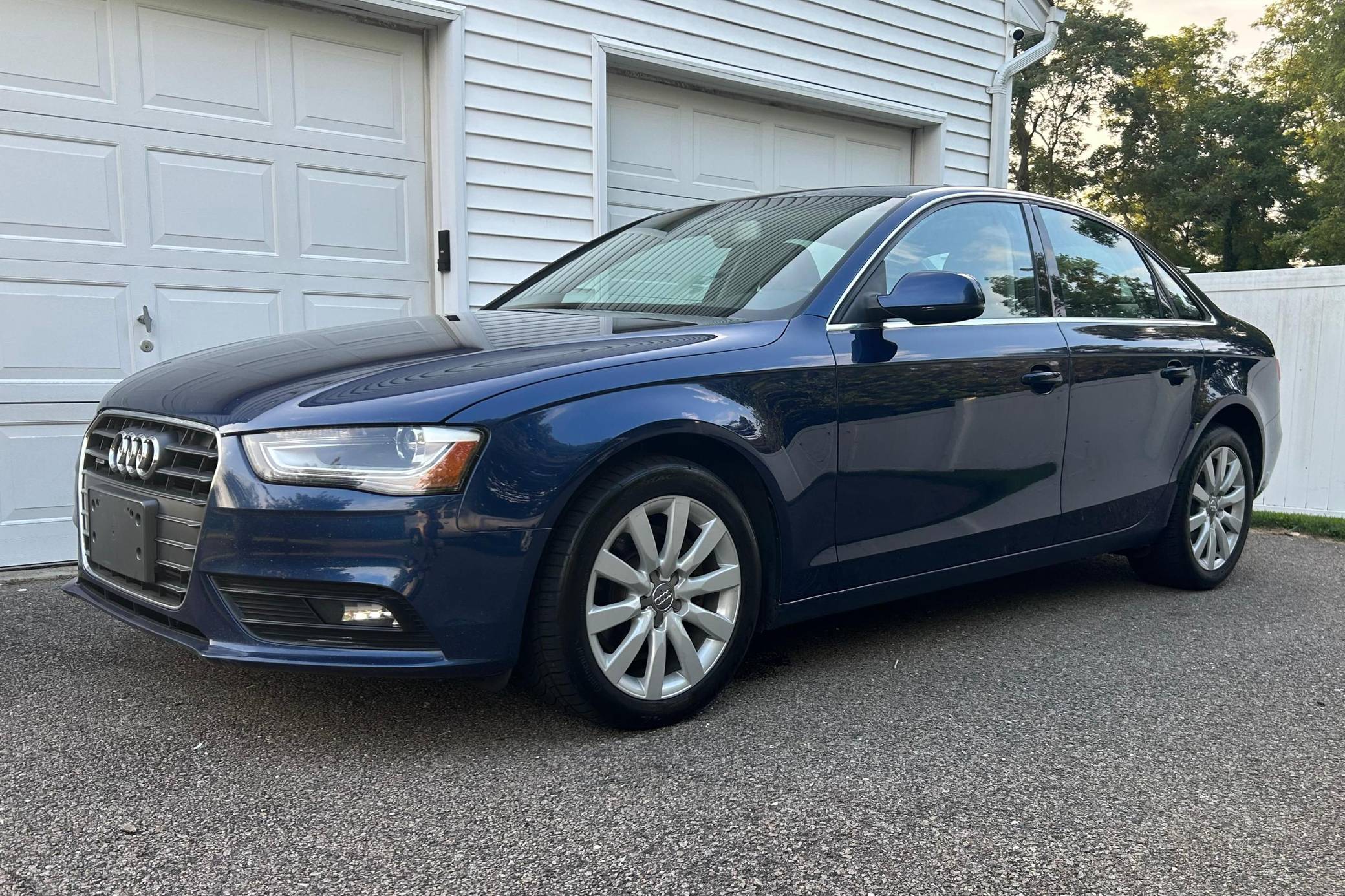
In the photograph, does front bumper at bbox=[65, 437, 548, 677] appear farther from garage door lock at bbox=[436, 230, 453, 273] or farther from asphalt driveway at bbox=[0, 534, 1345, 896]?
garage door lock at bbox=[436, 230, 453, 273]

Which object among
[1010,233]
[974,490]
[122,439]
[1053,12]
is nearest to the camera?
[122,439]

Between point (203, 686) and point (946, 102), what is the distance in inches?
286

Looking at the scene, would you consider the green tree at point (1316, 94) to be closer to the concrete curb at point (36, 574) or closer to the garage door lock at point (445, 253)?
the garage door lock at point (445, 253)

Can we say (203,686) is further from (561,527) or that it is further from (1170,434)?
(1170,434)

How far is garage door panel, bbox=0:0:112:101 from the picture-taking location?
4.57 meters

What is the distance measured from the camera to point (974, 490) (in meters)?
3.35

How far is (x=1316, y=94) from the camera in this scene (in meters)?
37.2

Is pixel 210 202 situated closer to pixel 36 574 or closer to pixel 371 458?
pixel 36 574

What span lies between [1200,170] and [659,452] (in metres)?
39.1

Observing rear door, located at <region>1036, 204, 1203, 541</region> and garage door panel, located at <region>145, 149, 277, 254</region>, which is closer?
rear door, located at <region>1036, 204, 1203, 541</region>

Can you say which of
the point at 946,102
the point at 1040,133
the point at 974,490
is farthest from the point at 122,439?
the point at 1040,133

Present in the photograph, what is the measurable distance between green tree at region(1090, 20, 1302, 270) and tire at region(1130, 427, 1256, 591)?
115 feet

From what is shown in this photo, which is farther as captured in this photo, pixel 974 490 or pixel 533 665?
pixel 974 490

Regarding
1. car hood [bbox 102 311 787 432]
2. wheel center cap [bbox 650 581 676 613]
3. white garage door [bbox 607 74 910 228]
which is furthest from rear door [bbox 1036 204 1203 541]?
white garage door [bbox 607 74 910 228]
